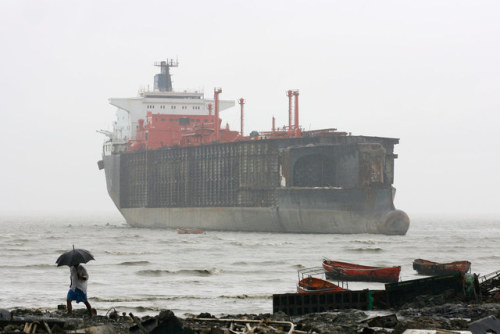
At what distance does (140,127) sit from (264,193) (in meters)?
25.8

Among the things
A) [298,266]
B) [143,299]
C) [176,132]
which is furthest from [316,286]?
[176,132]

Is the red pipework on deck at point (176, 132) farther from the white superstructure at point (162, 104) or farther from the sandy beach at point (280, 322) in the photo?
the sandy beach at point (280, 322)

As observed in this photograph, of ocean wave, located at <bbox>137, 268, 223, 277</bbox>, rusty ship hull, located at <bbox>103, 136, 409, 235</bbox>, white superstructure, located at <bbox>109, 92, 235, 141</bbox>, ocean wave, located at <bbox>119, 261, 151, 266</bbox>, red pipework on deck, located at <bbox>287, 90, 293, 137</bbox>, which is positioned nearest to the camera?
ocean wave, located at <bbox>137, 268, 223, 277</bbox>

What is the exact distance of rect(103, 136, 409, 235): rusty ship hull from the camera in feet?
209

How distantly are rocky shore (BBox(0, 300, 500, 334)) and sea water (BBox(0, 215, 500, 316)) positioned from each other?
5255 mm

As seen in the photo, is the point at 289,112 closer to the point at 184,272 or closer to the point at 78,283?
the point at 184,272

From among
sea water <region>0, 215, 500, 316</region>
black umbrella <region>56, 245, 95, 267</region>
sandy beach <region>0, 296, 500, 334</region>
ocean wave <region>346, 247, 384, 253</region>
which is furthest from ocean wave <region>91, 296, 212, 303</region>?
ocean wave <region>346, 247, 384, 253</region>

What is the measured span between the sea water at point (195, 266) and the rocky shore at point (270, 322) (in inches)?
207

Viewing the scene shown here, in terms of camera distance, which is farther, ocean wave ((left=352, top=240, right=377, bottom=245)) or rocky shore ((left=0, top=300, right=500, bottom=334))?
ocean wave ((left=352, top=240, right=377, bottom=245))

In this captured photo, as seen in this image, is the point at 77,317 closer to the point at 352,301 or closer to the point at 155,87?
the point at 352,301

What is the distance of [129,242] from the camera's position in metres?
64.1

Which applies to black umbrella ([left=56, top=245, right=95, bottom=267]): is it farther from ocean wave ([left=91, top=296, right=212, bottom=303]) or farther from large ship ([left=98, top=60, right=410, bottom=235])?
large ship ([left=98, top=60, right=410, bottom=235])

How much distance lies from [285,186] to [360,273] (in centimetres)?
3473

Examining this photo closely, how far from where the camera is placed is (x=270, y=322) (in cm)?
1548
